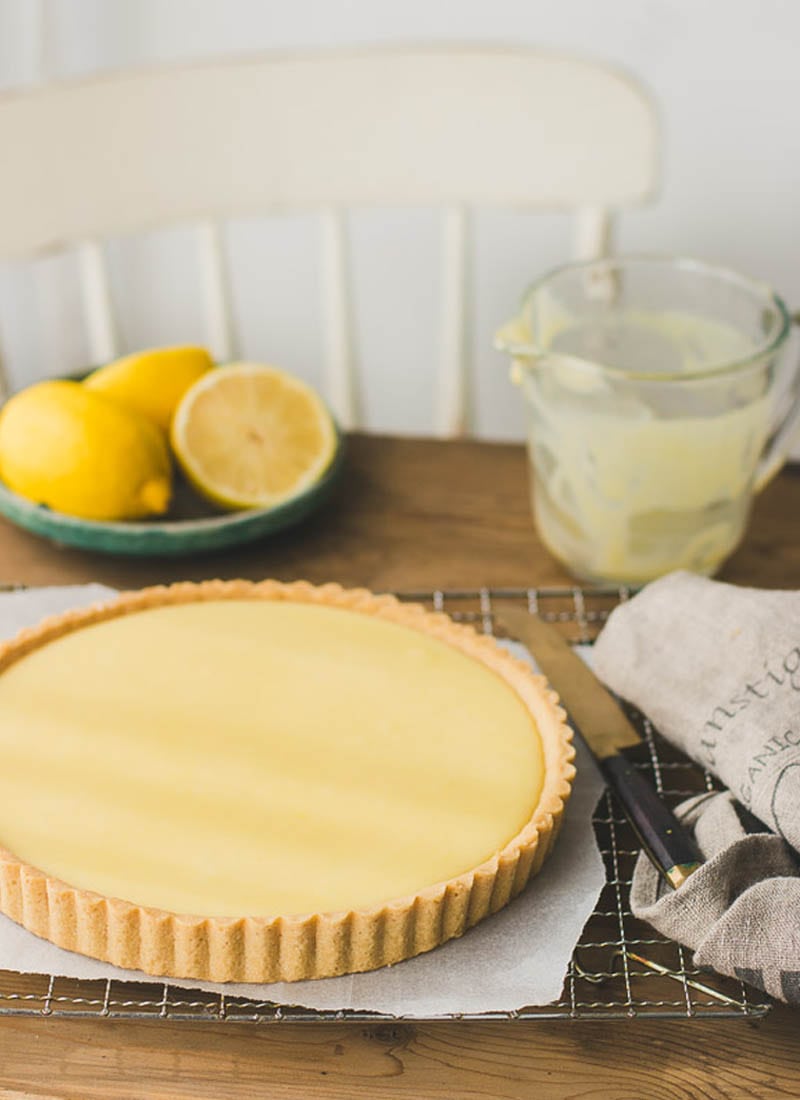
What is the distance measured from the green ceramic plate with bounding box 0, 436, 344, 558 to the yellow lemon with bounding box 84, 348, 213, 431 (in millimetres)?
112

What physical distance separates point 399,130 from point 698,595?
781 millimetres

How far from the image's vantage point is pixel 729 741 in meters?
0.86

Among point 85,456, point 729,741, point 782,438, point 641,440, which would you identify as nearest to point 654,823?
point 729,741

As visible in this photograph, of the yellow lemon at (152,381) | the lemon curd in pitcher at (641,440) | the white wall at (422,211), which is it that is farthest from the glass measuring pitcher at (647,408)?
the white wall at (422,211)

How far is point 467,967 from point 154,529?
504 mm

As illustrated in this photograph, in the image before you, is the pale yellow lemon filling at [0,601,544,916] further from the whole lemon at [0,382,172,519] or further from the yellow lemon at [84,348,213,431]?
the yellow lemon at [84,348,213,431]

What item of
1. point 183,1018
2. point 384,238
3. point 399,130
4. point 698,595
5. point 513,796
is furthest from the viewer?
point 384,238

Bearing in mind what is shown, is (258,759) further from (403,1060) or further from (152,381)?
(152,381)

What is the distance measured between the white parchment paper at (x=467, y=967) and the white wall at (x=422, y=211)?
0.98 m

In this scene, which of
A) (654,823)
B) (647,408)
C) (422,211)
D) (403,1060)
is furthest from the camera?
(422,211)

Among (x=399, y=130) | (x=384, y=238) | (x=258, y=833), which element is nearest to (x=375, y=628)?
(x=258, y=833)

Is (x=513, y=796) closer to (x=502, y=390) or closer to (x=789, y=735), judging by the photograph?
(x=789, y=735)

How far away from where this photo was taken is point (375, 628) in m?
0.99

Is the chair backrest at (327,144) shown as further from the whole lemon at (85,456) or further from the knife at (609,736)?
the knife at (609,736)
